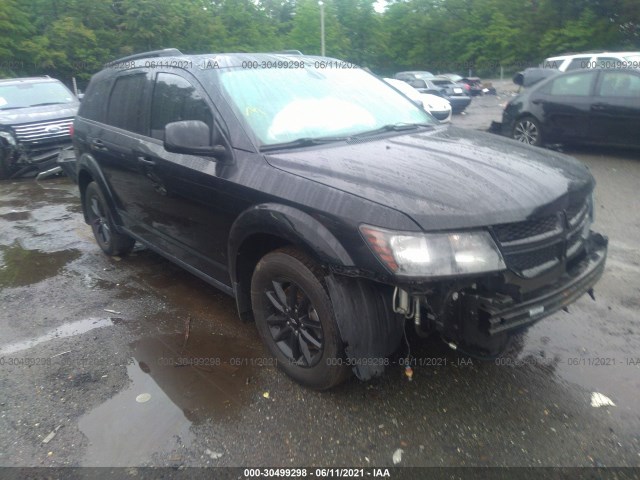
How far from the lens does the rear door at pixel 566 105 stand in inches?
341

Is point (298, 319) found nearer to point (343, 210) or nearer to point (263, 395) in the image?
point (263, 395)

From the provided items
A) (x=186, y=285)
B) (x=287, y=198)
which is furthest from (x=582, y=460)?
(x=186, y=285)

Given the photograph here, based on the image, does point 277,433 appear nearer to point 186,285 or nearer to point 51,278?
point 186,285

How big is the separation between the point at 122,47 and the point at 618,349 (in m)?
25.5

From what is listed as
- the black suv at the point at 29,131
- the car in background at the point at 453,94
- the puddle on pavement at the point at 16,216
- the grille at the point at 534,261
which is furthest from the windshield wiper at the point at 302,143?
the car in background at the point at 453,94

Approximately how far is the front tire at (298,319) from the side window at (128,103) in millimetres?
1862

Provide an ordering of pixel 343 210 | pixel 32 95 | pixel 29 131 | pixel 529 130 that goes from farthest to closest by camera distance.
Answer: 1. pixel 32 95
2. pixel 529 130
3. pixel 29 131
4. pixel 343 210

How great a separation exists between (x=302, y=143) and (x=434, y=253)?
119cm

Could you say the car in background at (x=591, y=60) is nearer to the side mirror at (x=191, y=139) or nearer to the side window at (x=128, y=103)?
the side window at (x=128, y=103)

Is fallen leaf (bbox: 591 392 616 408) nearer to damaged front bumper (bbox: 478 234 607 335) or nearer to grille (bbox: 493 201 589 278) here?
damaged front bumper (bbox: 478 234 607 335)

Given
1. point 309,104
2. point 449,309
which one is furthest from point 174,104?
point 449,309

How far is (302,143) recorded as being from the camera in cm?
310

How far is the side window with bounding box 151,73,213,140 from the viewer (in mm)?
3372

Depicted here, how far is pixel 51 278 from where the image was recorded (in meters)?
4.89
